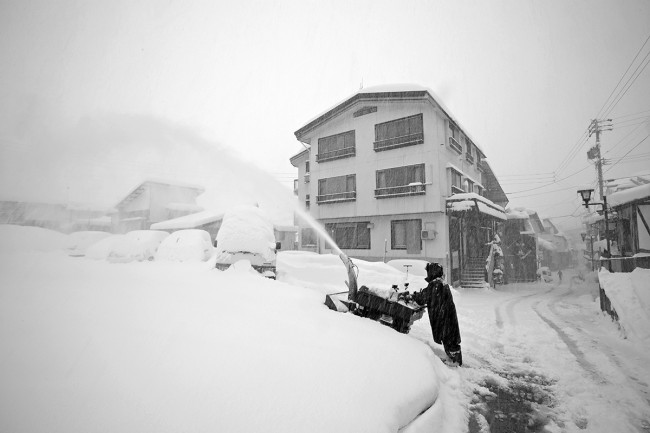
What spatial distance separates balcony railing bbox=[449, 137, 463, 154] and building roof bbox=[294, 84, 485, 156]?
1.08 meters

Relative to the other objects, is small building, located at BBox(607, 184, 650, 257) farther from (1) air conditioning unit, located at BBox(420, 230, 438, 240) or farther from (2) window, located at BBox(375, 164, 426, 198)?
(2) window, located at BBox(375, 164, 426, 198)

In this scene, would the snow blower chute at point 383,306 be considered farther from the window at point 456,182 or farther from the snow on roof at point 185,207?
the snow on roof at point 185,207

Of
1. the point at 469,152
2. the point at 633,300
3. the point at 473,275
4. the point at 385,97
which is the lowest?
the point at 473,275

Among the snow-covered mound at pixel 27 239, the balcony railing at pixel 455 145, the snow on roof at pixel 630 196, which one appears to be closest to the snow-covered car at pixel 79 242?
the snow-covered mound at pixel 27 239

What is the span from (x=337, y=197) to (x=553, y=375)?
16326mm

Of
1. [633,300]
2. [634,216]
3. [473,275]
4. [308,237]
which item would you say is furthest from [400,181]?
[633,300]

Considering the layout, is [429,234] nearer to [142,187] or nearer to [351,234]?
[351,234]

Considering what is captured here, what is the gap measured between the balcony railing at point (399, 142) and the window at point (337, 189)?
2.65m

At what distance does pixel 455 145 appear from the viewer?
18.0 meters

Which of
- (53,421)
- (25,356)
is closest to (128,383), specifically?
(53,421)

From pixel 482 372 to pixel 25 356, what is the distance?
18.2 feet

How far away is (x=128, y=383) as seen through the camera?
183cm

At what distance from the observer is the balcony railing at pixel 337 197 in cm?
1933

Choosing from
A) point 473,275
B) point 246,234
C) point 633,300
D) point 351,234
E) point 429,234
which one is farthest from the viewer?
point 351,234
